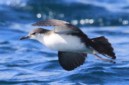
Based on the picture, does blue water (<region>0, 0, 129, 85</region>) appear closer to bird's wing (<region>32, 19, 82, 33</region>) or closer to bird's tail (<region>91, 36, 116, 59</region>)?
bird's tail (<region>91, 36, 116, 59</region>)

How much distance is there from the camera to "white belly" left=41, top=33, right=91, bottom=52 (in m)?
7.46

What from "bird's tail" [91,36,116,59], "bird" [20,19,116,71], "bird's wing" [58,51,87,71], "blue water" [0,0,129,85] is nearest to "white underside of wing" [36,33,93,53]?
"bird" [20,19,116,71]

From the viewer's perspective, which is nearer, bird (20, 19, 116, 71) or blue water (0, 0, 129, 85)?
bird (20, 19, 116, 71)

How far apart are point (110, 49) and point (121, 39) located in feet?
21.3

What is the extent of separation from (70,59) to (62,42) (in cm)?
83

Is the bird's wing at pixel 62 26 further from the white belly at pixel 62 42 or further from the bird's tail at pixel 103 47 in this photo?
the bird's tail at pixel 103 47

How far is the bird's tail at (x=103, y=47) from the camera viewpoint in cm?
758

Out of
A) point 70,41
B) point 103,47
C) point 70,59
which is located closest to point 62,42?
point 70,41

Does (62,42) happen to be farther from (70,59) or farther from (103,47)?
(70,59)

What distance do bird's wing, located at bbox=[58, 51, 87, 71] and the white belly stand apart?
0.68 m

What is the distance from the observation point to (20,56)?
1245 cm

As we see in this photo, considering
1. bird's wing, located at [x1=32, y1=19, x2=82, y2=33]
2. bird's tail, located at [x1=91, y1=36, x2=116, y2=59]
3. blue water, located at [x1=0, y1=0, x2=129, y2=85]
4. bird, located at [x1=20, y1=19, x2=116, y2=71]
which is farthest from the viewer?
blue water, located at [x1=0, y1=0, x2=129, y2=85]

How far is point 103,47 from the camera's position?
25.1 ft

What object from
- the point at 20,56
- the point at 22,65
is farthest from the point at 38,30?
the point at 20,56
